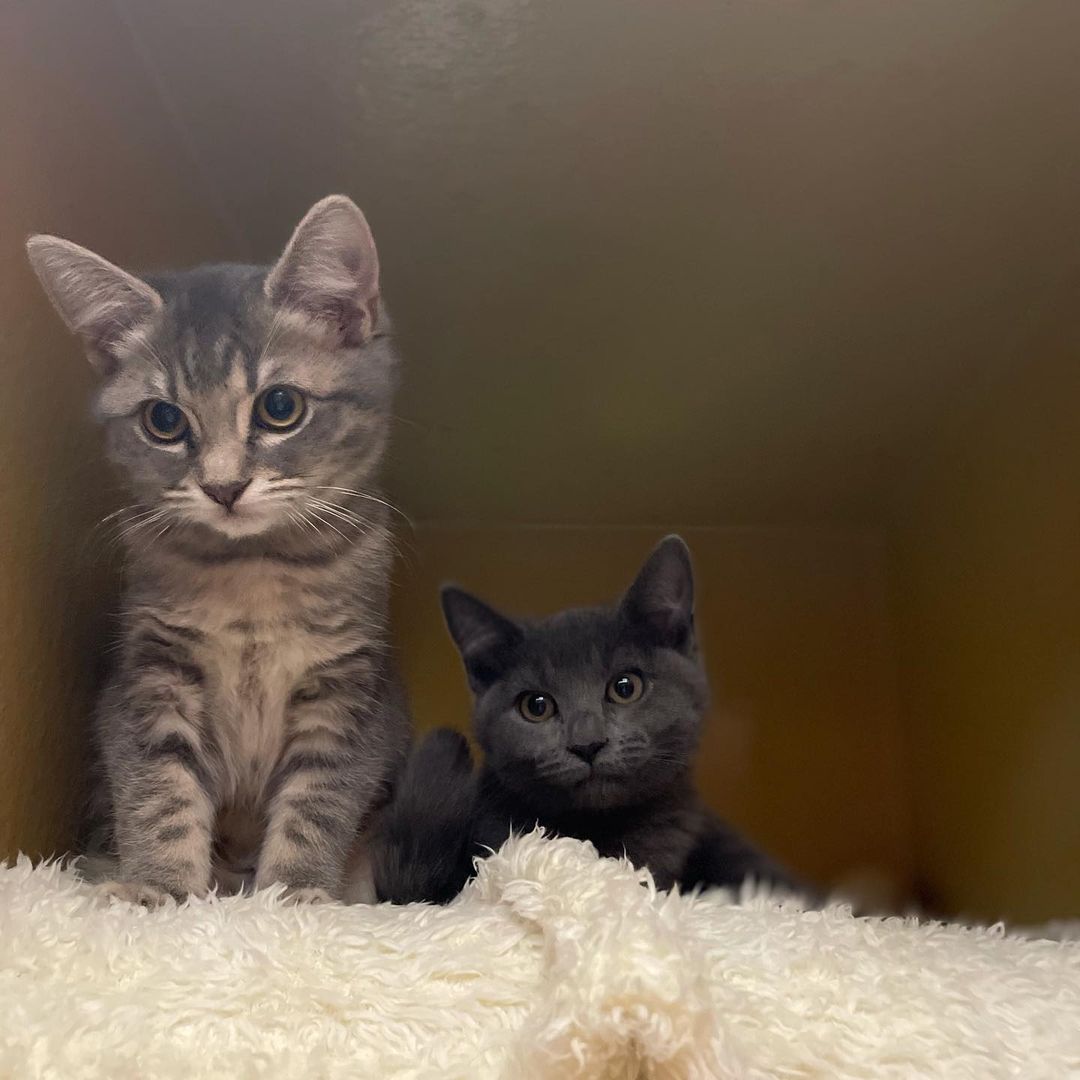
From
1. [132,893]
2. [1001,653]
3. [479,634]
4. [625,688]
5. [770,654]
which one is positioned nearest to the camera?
[132,893]

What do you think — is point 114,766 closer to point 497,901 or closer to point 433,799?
point 433,799

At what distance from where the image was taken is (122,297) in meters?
1.00

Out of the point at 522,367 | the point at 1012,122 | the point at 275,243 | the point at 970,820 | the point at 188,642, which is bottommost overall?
the point at 970,820

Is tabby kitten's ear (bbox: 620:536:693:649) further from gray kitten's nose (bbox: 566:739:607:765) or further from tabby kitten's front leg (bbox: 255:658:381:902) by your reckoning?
tabby kitten's front leg (bbox: 255:658:381:902)

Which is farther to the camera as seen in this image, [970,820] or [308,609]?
[970,820]

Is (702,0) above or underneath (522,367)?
above

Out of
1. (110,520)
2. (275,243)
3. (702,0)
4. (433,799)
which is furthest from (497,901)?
(275,243)

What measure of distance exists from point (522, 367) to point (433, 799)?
29.9 inches

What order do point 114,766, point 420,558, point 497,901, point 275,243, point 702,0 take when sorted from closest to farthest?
1. point 497,901
2. point 114,766
3. point 702,0
4. point 275,243
5. point 420,558

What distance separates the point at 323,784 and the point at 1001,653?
0.99 metres

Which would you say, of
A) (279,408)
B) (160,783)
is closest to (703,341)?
(279,408)

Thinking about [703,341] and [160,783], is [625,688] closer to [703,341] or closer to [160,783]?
[160,783]

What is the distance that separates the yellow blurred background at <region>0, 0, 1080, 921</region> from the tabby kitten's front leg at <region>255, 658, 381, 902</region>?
0.78ft

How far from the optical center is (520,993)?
0.65 metres
